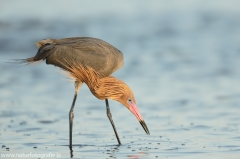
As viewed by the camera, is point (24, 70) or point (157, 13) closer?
point (24, 70)

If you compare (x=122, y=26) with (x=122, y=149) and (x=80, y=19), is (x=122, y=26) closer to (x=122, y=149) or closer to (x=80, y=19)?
(x=80, y=19)

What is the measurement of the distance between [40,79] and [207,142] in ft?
22.9

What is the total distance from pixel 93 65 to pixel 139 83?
216 inches

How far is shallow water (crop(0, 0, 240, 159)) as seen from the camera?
948 cm

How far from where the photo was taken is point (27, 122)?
11.1 meters

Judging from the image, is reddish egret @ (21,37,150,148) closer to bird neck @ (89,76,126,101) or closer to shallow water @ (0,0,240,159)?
bird neck @ (89,76,126,101)

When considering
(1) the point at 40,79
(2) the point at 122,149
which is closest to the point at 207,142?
(2) the point at 122,149

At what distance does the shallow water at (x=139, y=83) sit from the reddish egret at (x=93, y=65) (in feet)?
1.35

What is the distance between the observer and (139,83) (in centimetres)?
1498

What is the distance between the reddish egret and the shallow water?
1.35 ft

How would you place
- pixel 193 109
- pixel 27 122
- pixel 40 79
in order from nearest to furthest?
pixel 27 122 → pixel 193 109 → pixel 40 79

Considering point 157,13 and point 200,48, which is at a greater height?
point 157,13

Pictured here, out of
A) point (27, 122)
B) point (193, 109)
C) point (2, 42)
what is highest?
point (2, 42)

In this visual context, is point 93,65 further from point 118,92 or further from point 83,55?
point 118,92
